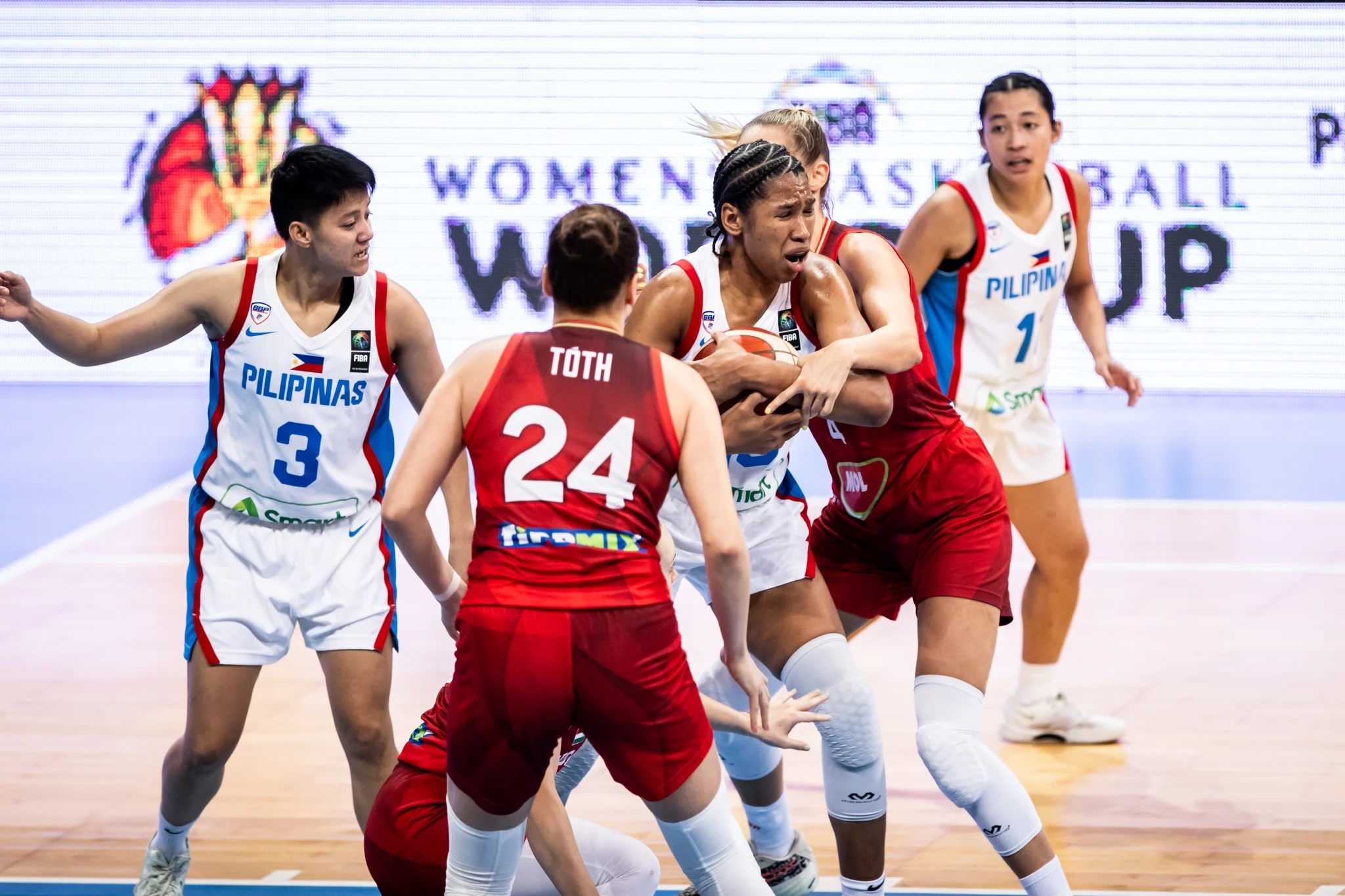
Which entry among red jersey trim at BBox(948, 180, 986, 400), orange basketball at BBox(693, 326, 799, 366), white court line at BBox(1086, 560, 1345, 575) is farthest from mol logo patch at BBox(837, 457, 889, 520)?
white court line at BBox(1086, 560, 1345, 575)

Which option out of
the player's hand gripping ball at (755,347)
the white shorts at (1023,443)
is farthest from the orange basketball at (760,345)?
the white shorts at (1023,443)

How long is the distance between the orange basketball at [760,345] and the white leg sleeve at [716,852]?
1.06 meters

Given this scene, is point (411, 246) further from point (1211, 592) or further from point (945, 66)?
point (1211, 592)

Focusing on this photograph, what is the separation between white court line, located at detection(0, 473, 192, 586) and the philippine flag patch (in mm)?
4550

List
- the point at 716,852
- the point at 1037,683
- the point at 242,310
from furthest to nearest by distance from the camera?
the point at 1037,683 → the point at 242,310 → the point at 716,852

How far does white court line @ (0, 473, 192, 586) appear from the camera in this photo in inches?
320

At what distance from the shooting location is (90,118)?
538 inches

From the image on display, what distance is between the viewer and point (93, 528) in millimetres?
8984

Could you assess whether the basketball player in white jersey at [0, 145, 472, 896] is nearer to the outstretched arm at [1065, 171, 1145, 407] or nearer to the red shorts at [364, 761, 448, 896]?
the red shorts at [364, 761, 448, 896]

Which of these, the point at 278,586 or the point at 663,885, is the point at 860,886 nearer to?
the point at 663,885

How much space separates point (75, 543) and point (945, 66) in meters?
8.11

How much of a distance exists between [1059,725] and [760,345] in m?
2.51

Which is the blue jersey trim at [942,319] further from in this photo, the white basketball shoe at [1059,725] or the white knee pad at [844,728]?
the white knee pad at [844,728]

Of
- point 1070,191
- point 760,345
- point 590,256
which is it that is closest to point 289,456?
point 760,345
